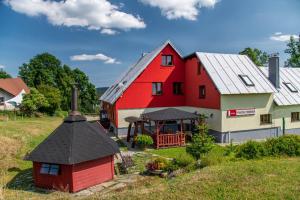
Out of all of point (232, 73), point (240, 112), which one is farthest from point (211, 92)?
point (240, 112)

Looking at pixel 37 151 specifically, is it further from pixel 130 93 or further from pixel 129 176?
pixel 130 93

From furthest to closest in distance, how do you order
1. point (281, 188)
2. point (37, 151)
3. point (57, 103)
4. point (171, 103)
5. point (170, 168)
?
point (57, 103) < point (171, 103) < point (170, 168) < point (37, 151) < point (281, 188)

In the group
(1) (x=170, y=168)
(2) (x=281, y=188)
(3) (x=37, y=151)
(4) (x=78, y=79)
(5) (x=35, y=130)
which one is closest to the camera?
(2) (x=281, y=188)

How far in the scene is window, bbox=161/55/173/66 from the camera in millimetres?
28312

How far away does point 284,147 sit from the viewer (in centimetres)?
1503

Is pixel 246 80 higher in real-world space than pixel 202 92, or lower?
higher

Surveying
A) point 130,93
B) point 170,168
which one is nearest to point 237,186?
point 170,168

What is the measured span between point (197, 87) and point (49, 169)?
18.1 meters

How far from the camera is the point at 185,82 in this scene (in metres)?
29.4

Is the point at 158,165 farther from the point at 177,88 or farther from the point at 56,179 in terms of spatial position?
the point at 177,88

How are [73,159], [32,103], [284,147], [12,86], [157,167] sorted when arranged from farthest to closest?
[12,86]
[32,103]
[284,147]
[157,167]
[73,159]

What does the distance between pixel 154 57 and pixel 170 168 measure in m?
15.9

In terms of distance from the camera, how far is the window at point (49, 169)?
40.9 feet

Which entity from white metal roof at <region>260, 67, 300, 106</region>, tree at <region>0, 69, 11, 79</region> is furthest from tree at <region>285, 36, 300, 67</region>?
tree at <region>0, 69, 11, 79</region>
